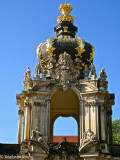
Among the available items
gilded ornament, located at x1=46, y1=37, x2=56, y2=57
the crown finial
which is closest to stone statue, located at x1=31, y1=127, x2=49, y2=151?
gilded ornament, located at x1=46, y1=37, x2=56, y2=57

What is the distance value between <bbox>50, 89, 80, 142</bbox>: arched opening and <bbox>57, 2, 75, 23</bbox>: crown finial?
8.18 metres

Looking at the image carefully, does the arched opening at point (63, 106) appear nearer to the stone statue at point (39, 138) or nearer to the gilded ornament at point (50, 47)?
the gilded ornament at point (50, 47)

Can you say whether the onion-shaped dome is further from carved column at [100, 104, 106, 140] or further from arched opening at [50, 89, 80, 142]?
carved column at [100, 104, 106, 140]

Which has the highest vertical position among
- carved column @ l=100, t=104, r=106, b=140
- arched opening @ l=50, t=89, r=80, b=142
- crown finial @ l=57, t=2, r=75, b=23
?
crown finial @ l=57, t=2, r=75, b=23

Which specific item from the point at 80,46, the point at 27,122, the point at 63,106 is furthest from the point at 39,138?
the point at 80,46

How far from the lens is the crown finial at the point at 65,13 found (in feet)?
120

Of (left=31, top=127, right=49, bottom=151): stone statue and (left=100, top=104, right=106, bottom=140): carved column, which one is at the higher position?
(left=100, top=104, right=106, bottom=140): carved column

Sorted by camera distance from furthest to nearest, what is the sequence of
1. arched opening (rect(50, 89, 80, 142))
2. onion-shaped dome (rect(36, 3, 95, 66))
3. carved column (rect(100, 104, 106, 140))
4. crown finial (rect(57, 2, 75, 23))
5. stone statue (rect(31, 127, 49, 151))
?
crown finial (rect(57, 2, 75, 23))
arched opening (rect(50, 89, 80, 142))
onion-shaped dome (rect(36, 3, 95, 66))
carved column (rect(100, 104, 106, 140))
stone statue (rect(31, 127, 49, 151))

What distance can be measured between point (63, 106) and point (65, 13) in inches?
366

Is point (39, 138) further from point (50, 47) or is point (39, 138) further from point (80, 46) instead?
point (80, 46)

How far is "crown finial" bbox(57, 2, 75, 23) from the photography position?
120ft

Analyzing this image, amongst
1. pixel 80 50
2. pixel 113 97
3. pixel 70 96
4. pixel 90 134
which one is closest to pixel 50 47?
pixel 80 50

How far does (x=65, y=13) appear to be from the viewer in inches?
1453

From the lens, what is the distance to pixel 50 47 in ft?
105
